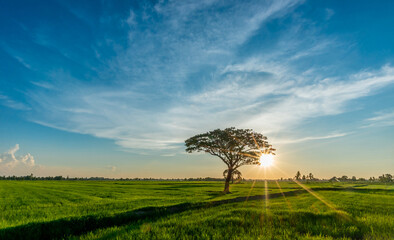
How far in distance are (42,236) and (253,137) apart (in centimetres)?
3343

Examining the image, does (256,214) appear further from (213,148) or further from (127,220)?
(213,148)

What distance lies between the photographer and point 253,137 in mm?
37688

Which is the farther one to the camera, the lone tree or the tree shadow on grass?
the lone tree

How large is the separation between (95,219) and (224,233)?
765 centimetres

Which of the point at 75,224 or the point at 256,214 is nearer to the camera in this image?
the point at 75,224

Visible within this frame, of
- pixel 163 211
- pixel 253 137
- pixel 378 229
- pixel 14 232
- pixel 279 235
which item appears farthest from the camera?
pixel 253 137

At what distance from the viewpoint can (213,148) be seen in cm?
3875

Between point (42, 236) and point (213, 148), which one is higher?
point (213, 148)

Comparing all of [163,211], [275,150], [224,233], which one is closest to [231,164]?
[275,150]

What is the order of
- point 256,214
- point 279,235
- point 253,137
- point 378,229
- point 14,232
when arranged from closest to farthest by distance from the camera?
point 279,235 < point 378,229 < point 14,232 < point 256,214 < point 253,137

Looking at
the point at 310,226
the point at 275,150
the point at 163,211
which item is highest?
the point at 275,150

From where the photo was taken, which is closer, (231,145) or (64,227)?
(64,227)

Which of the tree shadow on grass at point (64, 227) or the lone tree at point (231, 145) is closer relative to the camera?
the tree shadow on grass at point (64, 227)

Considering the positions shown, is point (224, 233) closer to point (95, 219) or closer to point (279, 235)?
point (279, 235)
